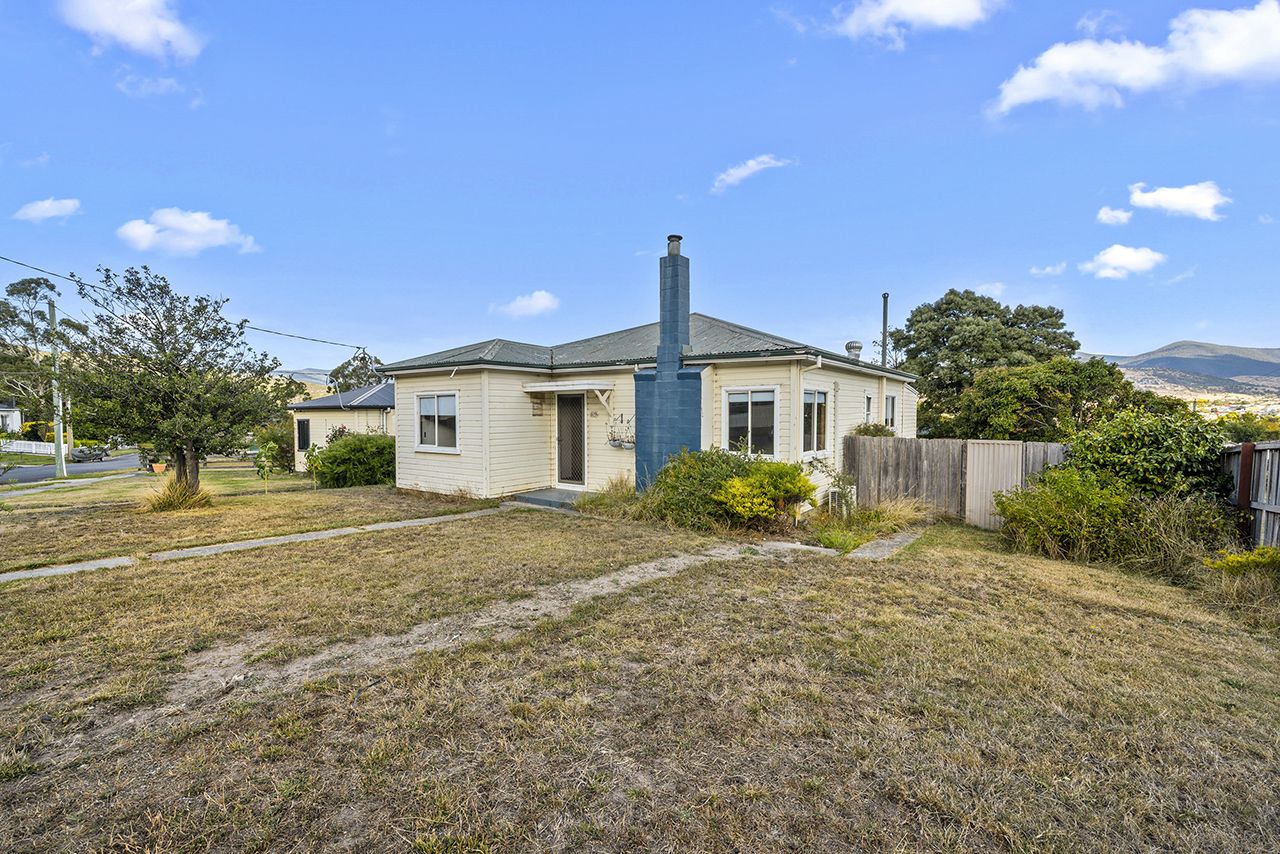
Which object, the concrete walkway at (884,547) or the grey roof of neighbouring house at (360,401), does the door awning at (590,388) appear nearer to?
the concrete walkway at (884,547)

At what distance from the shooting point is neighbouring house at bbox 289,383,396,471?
62.9 ft

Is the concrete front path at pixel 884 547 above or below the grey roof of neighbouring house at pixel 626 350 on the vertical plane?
below

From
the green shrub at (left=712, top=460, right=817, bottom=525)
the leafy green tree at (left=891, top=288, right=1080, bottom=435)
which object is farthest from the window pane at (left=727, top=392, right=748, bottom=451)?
the leafy green tree at (left=891, top=288, right=1080, bottom=435)

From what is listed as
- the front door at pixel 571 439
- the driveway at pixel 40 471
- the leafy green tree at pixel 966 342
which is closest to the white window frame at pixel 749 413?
the front door at pixel 571 439

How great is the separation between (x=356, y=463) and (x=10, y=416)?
46.0m

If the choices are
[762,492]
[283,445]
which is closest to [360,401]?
[283,445]

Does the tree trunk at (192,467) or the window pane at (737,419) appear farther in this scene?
the tree trunk at (192,467)

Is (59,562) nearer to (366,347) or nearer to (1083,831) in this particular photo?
(1083,831)

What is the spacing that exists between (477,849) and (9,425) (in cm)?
5979

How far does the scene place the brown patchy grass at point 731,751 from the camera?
212 cm

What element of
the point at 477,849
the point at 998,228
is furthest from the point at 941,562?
the point at 998,228

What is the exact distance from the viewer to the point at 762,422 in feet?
31.6

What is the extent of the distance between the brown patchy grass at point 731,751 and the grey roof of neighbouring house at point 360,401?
1741 centimetres

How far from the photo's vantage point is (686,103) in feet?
41.6
